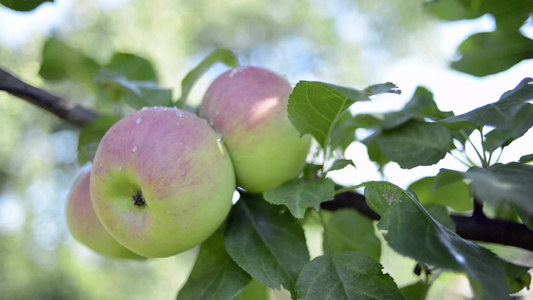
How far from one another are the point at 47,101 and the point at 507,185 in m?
0.69

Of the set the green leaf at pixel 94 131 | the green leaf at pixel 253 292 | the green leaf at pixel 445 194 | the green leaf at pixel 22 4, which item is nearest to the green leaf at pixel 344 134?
the green leaf at pixel 445 194

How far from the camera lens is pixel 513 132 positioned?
563 millimetres

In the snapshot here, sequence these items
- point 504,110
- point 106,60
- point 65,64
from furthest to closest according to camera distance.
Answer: point 106,60 < point 65,64 < point 504,110

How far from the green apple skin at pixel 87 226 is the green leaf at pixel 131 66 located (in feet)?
1.00

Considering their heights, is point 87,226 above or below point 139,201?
below

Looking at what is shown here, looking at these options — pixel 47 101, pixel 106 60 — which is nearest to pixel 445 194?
pixel 47 101

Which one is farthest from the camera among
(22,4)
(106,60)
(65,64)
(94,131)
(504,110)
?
(106,60)

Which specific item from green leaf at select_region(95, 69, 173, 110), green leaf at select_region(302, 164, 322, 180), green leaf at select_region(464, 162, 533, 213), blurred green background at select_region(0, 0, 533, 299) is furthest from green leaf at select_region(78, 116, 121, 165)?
blurred green background at select_region(0, 0, 533, 299)

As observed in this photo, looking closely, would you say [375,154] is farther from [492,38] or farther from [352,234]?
[492,38]

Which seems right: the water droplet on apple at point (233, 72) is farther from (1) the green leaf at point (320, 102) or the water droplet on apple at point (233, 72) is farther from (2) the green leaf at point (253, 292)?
(2) the green leaf at point (253, 292)

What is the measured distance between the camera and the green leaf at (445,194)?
0.71m

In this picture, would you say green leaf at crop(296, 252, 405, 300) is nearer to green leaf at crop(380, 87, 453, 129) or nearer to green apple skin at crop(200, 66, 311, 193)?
green apple skin at crop(200, 66, 311, 193)

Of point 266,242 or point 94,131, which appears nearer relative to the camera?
point 266,242

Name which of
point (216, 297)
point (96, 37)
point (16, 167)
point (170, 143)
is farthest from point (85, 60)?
point (16, 167)
